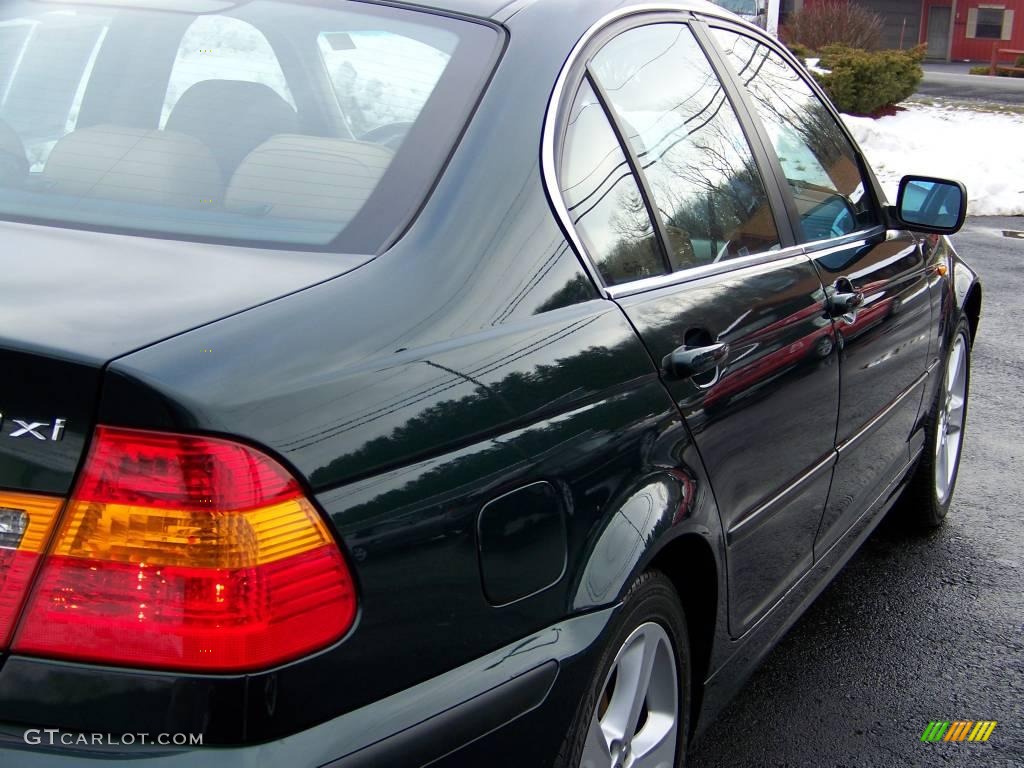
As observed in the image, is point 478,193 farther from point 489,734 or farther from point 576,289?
point 489,734

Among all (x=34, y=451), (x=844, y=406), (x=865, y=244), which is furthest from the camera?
(x=865, y=244)

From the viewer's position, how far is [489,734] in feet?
5.69

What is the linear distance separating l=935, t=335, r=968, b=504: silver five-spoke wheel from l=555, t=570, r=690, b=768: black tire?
2321 millimetres

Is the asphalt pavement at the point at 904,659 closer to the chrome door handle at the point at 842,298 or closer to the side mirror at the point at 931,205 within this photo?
the chrome door handle at the point at 842,298

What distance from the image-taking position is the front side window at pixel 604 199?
88.4 inches

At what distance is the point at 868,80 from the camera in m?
20.1

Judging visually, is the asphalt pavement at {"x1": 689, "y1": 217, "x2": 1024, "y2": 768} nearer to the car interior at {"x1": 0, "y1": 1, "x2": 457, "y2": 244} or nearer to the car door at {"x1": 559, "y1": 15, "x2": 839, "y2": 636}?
the car door at {"x1": 559, "y1": 15, "x2": 839, "y2": 636}

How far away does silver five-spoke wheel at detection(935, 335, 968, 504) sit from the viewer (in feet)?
14.9

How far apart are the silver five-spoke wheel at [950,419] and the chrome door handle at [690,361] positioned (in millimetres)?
2320

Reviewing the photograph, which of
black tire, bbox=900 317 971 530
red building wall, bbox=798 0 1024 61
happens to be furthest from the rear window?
red building wall, bbox=798 0 1024 61

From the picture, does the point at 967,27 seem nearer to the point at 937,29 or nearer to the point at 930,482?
the point at 937,29

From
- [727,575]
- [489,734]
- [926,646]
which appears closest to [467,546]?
[489,734]

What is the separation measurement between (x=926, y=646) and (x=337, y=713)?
2.72 metres

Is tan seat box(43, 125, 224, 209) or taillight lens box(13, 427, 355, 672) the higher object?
tan seat box(43, 125, 224, 209)
